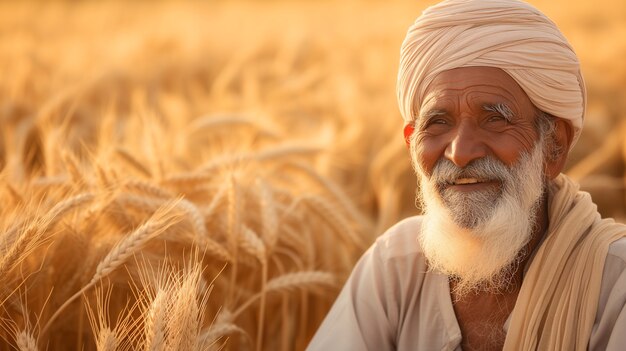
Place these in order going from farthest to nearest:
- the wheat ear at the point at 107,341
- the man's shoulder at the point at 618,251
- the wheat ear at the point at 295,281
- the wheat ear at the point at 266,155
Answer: the wheat ear at the point at 266,155 → the wheat ear at the point at 295,281 → the man's shoulder at the point at 618,251 → the wheat ear at the point at 107,341

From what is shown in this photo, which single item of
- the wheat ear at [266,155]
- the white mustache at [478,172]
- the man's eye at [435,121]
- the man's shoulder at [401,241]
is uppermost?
the man's eye at [435,121]

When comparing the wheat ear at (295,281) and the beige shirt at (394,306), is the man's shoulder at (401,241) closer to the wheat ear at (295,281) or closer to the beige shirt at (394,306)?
the beige shirt at (394,306)

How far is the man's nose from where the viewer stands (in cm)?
227

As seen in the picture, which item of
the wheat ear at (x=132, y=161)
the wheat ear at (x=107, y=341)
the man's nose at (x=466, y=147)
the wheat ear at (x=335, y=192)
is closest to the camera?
the wheat ear at (x=107, y=341)

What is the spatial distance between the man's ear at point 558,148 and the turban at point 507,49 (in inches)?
1.2

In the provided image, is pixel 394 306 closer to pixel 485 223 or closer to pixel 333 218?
pixel 485 223

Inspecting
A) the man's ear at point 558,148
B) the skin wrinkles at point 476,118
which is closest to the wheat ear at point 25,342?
the skin wrinkles at point 476,118

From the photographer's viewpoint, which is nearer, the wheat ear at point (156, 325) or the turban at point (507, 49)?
the wheat ear at point (156, 325)

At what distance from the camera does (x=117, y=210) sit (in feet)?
9.46

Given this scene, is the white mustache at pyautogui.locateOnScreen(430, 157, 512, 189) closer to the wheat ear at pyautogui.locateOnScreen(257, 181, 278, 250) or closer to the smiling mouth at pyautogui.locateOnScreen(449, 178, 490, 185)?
the smiling mouth at pyautogui.locateOnScreen(449, 178, 490, 185)

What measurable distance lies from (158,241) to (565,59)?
1.64m

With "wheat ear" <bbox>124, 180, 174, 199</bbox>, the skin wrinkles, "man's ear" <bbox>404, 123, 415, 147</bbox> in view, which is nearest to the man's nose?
the skin wrinkles

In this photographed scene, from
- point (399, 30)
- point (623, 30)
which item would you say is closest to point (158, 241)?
point (399, 30)

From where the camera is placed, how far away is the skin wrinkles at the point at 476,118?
2.30 m
